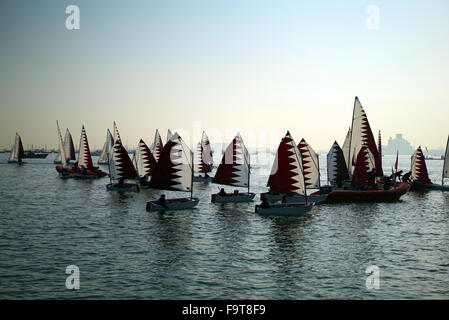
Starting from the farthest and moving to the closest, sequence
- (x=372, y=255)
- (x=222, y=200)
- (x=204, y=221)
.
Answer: (x=222, y=200) < (x=204, y=221) < (x=372, y=255)

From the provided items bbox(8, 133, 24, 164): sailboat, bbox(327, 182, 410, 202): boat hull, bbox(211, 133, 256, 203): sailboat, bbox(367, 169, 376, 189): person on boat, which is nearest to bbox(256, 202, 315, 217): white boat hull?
bbox(211, 133, 256, 203): sailboat

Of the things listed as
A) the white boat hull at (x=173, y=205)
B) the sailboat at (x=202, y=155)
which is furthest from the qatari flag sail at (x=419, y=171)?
the white boat hull at (x=173, y=205)

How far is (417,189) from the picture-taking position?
7188 cm

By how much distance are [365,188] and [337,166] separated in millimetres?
10409

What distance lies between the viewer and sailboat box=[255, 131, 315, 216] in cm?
4116

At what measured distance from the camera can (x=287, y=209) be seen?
41.0m

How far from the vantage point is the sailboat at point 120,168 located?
6450cm

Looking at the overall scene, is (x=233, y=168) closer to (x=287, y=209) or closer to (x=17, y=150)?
(x=287, y=209)

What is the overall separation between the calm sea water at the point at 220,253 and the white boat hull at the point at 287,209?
85cm

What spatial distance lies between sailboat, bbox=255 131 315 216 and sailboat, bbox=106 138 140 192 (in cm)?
3020

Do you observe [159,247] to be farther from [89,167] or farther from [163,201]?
[89,167]
